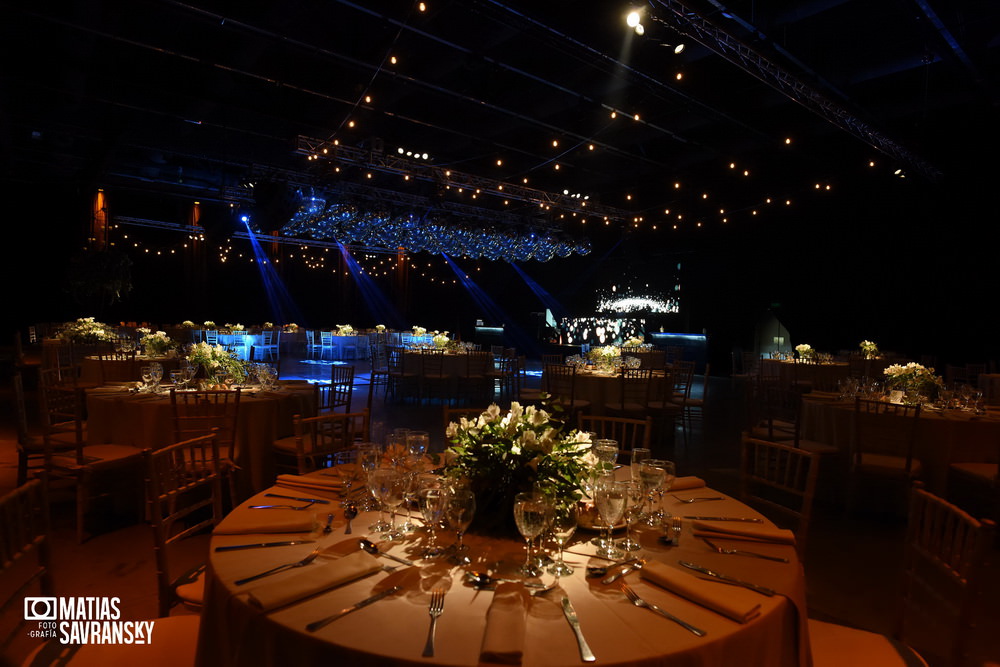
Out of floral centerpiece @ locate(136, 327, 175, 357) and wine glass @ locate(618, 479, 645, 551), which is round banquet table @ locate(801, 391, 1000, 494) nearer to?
wine glass @ locate(618, 479, 645, 551)

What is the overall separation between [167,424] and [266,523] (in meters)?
2.93

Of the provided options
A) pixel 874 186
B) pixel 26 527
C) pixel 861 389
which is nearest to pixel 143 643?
pixel 26 527

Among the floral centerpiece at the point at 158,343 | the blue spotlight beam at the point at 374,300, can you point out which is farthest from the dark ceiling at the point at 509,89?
the blue spotlight beam at the point at 374,300

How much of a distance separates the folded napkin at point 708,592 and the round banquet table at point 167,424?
3693 mm

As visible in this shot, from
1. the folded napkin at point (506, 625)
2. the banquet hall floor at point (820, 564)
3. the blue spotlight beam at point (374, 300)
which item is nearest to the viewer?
the folded napkin at point (506, 625)

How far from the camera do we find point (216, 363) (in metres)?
5.00

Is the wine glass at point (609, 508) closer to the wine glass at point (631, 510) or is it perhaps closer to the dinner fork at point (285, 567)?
the wine glass at point (631, 510)

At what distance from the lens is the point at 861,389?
5434mm

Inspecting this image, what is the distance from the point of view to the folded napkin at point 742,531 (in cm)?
184

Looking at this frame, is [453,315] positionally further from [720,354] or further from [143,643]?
[143,643]

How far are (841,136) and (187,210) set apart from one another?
17681 mm

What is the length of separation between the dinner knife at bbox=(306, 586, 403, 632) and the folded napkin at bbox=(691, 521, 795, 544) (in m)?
1.05

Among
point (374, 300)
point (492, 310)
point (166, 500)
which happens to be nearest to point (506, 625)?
point (166, 500)

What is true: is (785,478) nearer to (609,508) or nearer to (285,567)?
(609,508)
